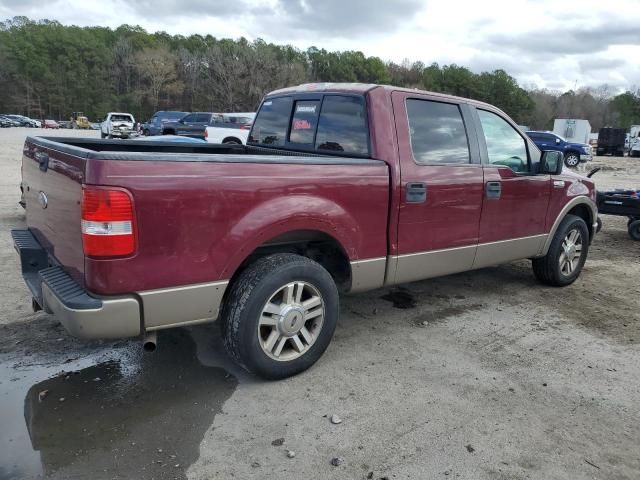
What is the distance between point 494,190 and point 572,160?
25.3m

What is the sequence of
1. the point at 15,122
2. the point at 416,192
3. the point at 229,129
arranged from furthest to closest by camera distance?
the point at 15,122, the point at 229,129, the point at 416,192

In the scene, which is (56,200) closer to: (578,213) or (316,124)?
(316,124)

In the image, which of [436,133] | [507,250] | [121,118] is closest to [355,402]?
[436,133]

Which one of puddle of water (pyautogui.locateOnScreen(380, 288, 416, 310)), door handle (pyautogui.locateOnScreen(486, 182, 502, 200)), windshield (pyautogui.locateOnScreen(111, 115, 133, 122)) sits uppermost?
windshield (pyautogui.locateOnScreen(111, 115, 133, 122))

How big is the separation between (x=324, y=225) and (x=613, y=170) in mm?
24808

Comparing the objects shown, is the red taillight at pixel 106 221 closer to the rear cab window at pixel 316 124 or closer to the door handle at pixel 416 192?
the rear cab window at pixel 316 124

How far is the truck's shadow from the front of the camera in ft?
8.68

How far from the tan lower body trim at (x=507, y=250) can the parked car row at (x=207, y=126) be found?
10551 millimetres

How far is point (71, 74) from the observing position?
303ft

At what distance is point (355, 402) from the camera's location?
3.28m

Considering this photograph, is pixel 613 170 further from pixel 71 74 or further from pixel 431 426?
pixel 71 74

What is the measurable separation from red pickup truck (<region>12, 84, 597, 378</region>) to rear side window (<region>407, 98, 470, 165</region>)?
0.01 m

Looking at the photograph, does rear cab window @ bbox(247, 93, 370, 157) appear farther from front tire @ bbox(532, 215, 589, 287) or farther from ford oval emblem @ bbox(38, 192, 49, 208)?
front tire @ bbox(532, 215, 589, 287)

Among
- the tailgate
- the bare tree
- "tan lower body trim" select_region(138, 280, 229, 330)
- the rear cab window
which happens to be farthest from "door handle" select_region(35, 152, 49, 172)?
the bare tree
